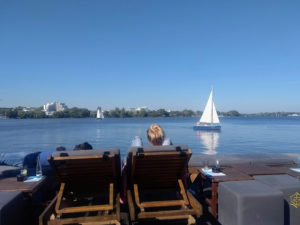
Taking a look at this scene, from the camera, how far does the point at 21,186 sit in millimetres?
2715

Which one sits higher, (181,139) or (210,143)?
(181,139)

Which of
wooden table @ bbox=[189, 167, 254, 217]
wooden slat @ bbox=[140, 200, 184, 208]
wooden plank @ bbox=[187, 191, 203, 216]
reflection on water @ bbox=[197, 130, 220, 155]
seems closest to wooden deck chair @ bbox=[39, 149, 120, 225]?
wooden slat @ bbox=[140, 200, 184, 208]

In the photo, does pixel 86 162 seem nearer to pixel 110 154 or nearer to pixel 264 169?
pixel 110 154

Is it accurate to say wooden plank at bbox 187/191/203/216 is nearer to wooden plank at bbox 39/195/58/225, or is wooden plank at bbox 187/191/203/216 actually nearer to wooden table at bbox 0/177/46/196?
wooden plank at bbox 39/195/58/225

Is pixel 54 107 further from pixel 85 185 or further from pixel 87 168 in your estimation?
pixel 87 168

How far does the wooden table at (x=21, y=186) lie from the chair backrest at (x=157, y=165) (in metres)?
1.07

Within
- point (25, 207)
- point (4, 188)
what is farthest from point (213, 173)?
point (4, 188)

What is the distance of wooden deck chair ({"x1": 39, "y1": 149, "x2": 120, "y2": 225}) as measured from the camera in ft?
8.05

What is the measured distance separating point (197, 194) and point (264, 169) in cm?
104

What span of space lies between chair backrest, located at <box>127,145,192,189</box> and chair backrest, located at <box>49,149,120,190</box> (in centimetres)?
19

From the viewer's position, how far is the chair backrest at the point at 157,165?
2629 mm

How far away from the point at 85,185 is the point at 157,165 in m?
0.91

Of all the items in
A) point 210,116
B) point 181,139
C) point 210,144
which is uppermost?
point 210,116

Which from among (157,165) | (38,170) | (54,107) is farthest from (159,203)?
(54,107)
